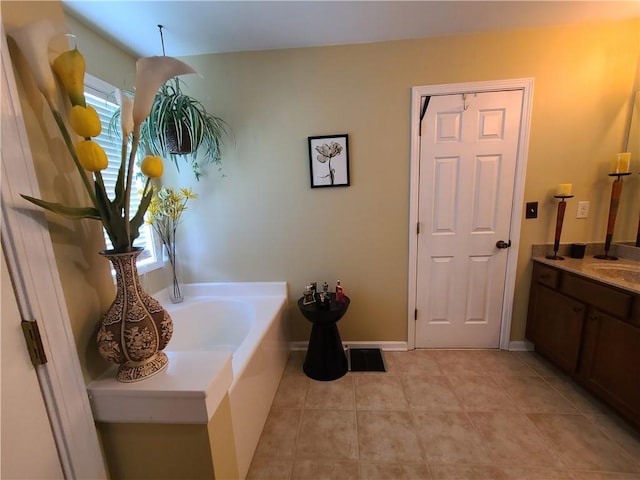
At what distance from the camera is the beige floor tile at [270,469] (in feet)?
4.07

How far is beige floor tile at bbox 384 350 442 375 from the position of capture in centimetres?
193

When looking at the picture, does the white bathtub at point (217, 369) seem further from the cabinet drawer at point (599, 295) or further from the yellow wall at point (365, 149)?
the cabinet drawer at point (599, 295)

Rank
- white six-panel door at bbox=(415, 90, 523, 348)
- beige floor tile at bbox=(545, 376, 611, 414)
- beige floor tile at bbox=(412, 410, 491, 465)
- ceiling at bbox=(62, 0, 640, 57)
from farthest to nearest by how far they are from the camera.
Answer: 1. white six-panel door at bbox=(415, 90, 523, 348)
2. beige floor tile at bbox=(545, 376, 611, 414)
3. ceiling at bbox=(62, 0, 640, 57)
4. beige floor tile at bbox=(412, 410, 491, 465)

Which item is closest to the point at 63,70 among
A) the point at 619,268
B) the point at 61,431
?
the point at 61,431

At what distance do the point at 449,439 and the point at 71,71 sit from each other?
215 centimetres

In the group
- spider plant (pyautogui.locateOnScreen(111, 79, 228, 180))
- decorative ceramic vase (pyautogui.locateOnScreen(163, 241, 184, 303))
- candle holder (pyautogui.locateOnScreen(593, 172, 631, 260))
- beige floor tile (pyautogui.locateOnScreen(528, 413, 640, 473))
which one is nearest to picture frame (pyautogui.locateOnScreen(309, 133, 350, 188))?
spider plant (pyautogui.locateOnScreen(111, 79, 228, 180))

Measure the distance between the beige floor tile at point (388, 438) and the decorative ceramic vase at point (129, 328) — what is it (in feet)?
3.88

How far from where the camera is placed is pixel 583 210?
1.90 m

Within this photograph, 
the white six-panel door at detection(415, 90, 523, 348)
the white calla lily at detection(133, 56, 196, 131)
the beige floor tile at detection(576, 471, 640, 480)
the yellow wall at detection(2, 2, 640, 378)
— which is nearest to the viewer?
the white calla lily at detection(133, 56, 196, 131)

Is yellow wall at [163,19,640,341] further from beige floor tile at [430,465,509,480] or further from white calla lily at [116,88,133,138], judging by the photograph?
white calla lily at [116,88,133,138]

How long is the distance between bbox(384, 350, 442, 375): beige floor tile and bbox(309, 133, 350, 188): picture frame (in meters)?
1.46

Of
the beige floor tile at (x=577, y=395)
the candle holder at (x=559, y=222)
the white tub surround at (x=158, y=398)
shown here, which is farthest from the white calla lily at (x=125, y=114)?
the beige floor tile at (x=577, y=395)

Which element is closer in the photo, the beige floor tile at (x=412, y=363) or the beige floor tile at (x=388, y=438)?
the beige floor tile at (x=388, y=438)

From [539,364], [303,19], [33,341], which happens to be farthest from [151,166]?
[539,364]
